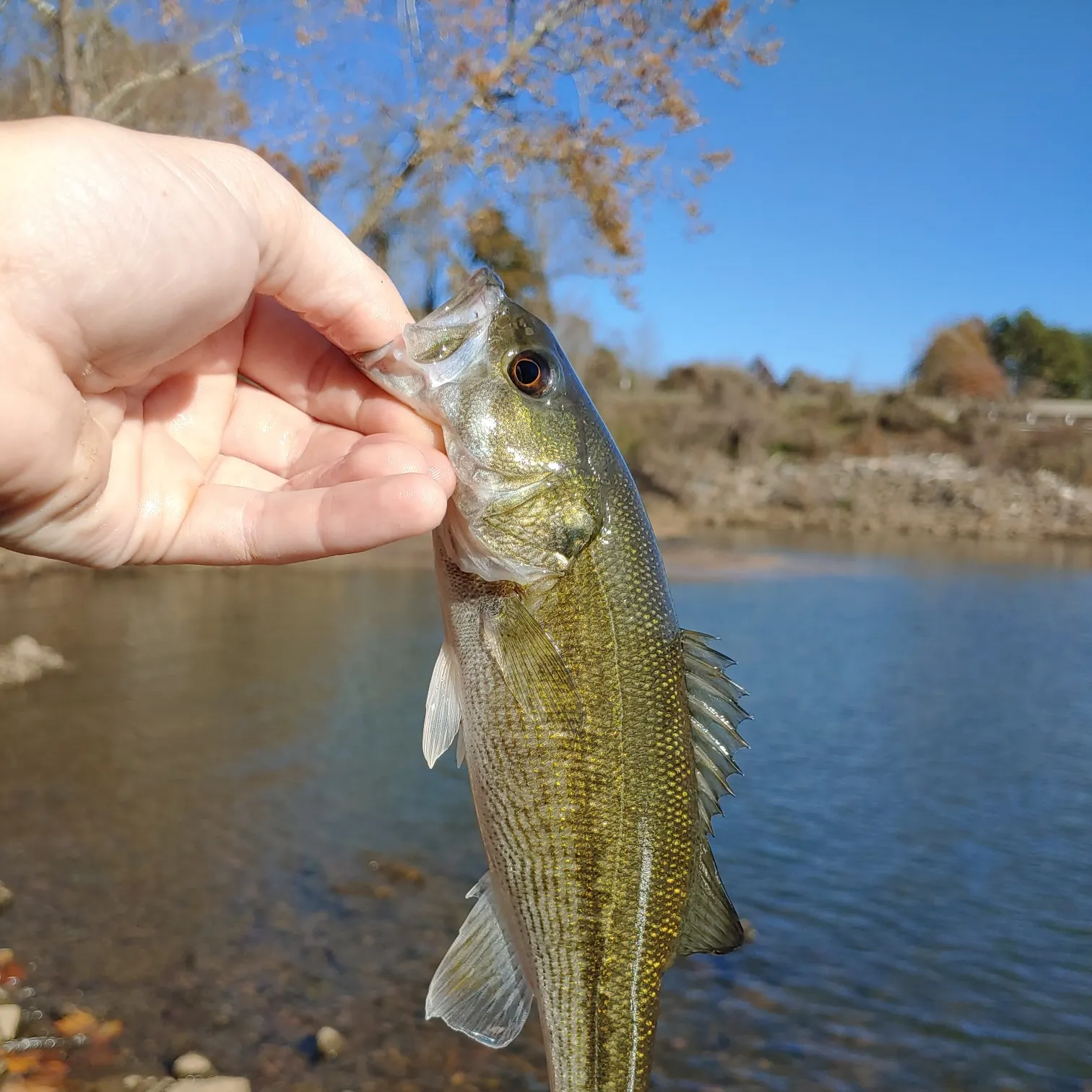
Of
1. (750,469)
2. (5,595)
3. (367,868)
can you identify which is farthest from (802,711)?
(750,469)

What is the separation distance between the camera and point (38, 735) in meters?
11.0

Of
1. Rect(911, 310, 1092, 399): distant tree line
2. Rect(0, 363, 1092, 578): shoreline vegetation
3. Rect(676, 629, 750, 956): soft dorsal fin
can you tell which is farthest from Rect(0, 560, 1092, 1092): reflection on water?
Rect(911, 310, 1092, 399): distant tree line

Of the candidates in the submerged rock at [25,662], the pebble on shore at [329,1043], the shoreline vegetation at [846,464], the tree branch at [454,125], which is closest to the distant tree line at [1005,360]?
the shoreline vegetation at [846,464]

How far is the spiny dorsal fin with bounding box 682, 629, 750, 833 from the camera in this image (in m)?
2.65

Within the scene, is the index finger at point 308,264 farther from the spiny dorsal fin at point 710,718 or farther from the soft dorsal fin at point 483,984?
the soft dorsal fin at point 483,984

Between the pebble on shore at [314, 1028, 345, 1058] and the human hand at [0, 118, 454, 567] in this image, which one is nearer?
the human hand at [0, 118, 454, 567]

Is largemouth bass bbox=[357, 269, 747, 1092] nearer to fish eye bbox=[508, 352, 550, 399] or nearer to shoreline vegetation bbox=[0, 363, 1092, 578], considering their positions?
fish eye bbox=[508, 352, 550, 399]

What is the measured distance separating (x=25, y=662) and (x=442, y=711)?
13.2 m

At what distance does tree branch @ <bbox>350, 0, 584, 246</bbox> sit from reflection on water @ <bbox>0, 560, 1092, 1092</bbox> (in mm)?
6777

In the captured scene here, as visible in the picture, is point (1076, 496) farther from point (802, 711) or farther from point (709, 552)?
point (802, 711)

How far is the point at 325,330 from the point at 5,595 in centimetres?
1881

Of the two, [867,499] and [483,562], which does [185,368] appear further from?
[867,499]

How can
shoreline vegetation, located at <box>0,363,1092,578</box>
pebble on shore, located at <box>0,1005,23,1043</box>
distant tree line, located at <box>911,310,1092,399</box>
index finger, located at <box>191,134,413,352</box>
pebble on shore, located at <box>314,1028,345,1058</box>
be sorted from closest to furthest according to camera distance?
index finger, located at <box>191,134,413,352</box> → pebble on shore, located at <box>0,1005,23,1043</box> → pebble on shore, located at <box>314,1028,345,1058</box> → shoreline vegetation, located at <box>0,363,1092,578</box> → distant tree line, located at <box>911,310,1092,399</box>

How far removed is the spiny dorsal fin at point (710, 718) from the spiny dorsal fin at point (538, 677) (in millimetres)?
362
